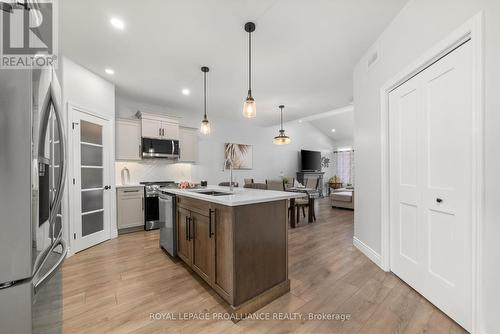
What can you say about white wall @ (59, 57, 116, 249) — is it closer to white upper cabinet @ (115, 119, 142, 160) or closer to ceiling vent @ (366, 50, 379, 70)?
white upper cabinet @ (115, 119, 142, 160)

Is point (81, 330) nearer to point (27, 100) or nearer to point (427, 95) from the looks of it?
point (27, 100)

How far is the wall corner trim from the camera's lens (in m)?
2.53

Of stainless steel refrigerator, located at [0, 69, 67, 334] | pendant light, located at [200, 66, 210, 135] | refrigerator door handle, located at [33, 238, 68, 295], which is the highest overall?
pendant light, located at [200, 66, 210, 135]

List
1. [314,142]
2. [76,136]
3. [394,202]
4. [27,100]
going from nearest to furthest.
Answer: [27,100] < [394,202] < [76,136] < [314,142]

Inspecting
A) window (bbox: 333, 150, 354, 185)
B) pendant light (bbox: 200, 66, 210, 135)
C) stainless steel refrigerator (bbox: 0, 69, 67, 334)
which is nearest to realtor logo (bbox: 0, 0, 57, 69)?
stainless steel refrigerator (bbox: 0, 69, 67, 334)

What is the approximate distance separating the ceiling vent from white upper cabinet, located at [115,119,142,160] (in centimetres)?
420

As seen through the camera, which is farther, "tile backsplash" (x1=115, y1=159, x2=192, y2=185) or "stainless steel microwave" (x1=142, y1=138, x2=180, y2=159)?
"tile backsplash" (x1=115, y1=159, x2=192, y2=185)

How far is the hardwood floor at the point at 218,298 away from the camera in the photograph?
1.58 metres

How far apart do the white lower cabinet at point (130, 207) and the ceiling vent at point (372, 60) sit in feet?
14.3

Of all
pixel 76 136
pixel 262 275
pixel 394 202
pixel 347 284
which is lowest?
pixel 347 284

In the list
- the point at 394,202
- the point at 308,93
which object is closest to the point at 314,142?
the point at 308,93

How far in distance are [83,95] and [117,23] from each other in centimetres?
154

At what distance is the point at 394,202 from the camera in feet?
7.55

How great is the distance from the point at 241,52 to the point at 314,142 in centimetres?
741
